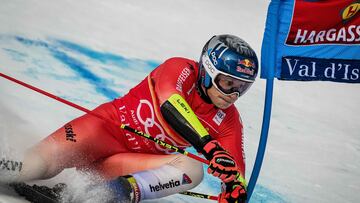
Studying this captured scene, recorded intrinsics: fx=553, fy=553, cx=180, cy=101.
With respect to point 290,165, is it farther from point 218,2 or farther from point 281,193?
point 218,2

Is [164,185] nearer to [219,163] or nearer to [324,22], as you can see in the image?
[219,163]

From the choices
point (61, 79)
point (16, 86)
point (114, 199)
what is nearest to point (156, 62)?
point (61, 79)

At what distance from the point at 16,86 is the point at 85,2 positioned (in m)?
3.93

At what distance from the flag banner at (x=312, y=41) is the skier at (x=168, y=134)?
93 cm

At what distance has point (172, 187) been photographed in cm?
389

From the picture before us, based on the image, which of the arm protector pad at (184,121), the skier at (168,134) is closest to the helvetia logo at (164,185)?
the skier at (168,134)

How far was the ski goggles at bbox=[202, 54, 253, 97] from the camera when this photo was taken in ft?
12.7

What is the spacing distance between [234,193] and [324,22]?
220 cm

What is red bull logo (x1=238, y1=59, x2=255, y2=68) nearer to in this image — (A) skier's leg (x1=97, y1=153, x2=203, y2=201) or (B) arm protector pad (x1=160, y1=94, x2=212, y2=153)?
(B) arm protector pad (x1=160, y1=94, x2=212, y2=153)

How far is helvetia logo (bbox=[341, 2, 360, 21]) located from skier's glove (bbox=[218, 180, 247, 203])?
7.24 ft

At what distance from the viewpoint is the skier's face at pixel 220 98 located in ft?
13.0

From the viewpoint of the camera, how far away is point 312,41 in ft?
16.9

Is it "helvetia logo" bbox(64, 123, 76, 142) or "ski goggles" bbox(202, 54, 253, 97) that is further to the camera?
"helvetia logo" bbox(64, 123, 76, 142)

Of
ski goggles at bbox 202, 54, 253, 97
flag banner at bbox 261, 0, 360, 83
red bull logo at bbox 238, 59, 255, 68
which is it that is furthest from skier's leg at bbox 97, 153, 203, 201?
flag banner at bbox 261, 0, 360, 83
